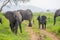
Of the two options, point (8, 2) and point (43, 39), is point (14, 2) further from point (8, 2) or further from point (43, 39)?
point (43, 39)

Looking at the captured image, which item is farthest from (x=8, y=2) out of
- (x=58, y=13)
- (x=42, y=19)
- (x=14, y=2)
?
(x=42, y=19)

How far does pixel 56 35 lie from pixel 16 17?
3643mm

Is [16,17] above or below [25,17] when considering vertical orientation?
above

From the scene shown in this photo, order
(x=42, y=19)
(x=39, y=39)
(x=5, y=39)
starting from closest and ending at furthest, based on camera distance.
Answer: (x=5, y=39) → (x=39, y=39) → (x=42, y=19)

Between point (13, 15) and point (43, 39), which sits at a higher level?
point (13, 15)

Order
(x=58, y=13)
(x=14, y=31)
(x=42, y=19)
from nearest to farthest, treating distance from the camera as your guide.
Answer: (x=14, y=31), (x=42, y=19), (x=58, y=13)

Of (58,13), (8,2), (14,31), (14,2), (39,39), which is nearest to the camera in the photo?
(39,39)

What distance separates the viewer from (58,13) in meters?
30.0

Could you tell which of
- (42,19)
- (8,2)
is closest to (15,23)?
(42,19)

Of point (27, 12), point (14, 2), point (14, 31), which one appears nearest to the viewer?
point (14, 31)

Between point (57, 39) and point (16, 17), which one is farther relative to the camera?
point (16, 17)

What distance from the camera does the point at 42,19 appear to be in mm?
26172

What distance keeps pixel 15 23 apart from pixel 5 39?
4.33m

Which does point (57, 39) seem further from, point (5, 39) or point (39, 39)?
point (5, 39)
